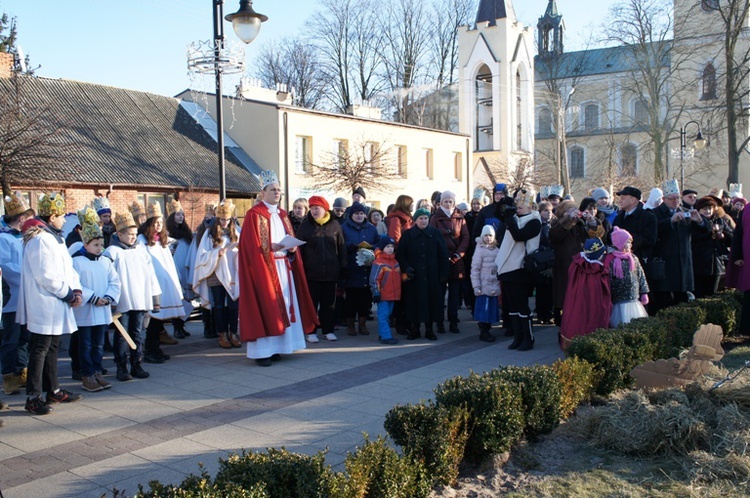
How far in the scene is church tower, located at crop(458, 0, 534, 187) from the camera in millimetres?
45250

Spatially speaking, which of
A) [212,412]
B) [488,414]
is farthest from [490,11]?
[488,414]

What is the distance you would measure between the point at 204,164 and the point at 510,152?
22484 mm

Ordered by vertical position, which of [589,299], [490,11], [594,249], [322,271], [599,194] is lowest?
[589,299]

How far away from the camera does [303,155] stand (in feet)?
103

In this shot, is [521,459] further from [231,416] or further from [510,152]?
[510,152]

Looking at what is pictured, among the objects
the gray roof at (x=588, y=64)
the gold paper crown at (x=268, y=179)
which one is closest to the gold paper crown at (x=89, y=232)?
the gold paper crown at (x=268, y=179)

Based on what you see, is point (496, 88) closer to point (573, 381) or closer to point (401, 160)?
point (401, 160)

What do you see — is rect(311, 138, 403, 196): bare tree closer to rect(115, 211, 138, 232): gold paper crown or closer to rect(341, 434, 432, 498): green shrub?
rect(115, 211, 138, 232): gold paper crown

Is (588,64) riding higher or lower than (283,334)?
higher

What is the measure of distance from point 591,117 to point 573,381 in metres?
64.0

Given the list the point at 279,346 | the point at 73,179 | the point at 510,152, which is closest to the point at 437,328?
the point at 279,346

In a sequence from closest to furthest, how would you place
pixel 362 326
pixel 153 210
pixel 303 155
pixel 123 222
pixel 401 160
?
pixel 123 222
pixel 153 210
pixel 362 326
pixel 303 155
pixel 401 160

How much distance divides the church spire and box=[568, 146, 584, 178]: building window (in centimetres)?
1223

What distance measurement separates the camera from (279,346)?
8.66 m
